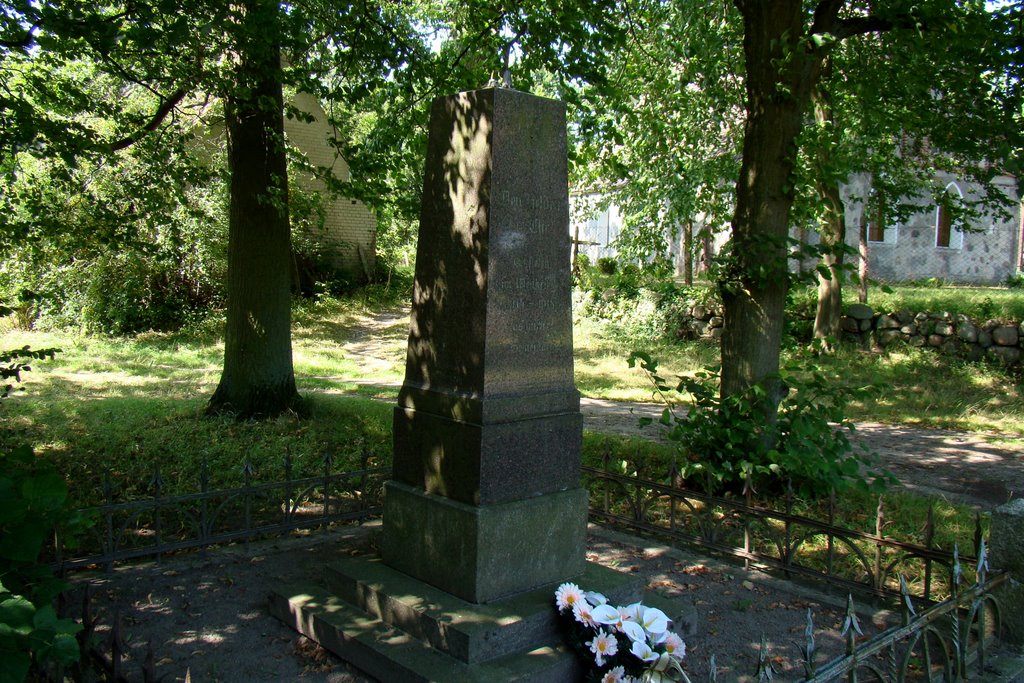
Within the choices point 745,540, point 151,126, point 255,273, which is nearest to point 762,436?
point 745,540

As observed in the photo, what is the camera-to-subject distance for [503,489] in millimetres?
4305

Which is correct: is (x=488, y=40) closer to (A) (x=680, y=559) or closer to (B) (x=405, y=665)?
(A) (x=680, y=559)

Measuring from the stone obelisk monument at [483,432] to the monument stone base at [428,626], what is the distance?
0.01 meters

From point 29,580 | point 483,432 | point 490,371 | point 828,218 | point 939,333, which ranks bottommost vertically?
point 29,580

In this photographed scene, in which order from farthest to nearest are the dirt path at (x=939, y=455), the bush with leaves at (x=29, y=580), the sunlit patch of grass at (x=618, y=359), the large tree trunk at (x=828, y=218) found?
1. the sunlit patch of grass at (x=618, y=359)
2. the dirt path at (x=939, y=455)
3. the large tree trunk at (x=828, y=218)
4. the bush with leaves at (x=29, y=580)

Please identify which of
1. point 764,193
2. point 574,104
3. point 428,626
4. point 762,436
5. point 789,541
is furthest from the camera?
point 574,104

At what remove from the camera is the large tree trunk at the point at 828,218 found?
289 inches

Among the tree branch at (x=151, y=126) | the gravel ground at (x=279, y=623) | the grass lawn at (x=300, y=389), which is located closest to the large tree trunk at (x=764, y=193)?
the grass lawn at (x=300, y=389)

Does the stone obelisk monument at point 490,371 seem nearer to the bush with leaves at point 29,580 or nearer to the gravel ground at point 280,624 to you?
the gravel ground at point 280,624

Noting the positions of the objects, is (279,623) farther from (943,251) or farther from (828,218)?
(943,251)

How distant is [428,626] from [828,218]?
9.11 metres

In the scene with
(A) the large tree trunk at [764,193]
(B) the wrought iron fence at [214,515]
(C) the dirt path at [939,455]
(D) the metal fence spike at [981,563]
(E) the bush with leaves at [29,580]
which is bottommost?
(C) the dirt path at [939,455]

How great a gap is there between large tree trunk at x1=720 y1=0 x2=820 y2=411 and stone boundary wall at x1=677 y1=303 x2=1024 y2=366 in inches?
323

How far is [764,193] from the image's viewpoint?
702cm
